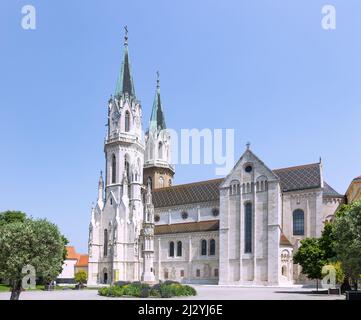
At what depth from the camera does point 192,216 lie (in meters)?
89.9

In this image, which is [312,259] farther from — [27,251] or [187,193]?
[187,193]

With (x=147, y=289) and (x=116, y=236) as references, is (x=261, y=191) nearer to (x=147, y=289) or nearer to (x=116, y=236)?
(x=116, y=236)

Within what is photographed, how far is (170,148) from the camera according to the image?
367 ft

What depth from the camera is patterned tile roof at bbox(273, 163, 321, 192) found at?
76.6 m

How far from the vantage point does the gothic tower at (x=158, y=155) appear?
107062mm

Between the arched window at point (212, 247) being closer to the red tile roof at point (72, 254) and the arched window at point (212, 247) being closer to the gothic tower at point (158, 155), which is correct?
the gothic tower at point (158, 155)

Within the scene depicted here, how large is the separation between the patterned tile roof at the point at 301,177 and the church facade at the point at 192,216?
0.56 ft

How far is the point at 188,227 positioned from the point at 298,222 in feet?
65.0

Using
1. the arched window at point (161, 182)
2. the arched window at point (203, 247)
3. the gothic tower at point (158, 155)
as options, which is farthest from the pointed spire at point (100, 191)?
the arched window at point (203, 247)

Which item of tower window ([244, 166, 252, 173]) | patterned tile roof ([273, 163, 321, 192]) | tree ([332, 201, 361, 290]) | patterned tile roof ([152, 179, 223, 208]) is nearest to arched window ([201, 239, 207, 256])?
patterned tile roof ([152, 179, 223, 208])

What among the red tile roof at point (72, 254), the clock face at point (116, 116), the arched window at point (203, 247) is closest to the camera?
the arched window at point (203, 247)

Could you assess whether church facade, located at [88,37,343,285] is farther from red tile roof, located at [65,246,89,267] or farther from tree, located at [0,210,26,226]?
red tile roof, located at [65,246,89,267]
